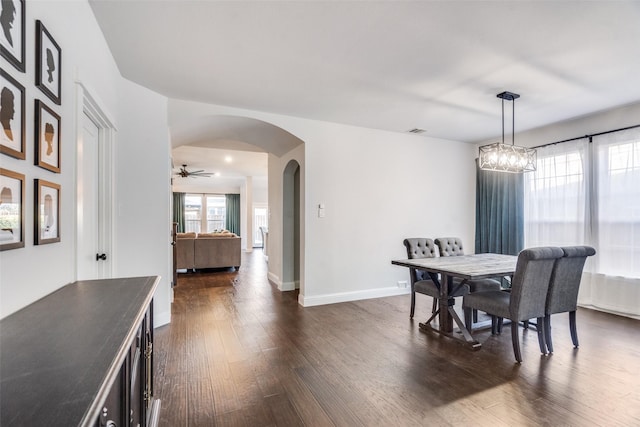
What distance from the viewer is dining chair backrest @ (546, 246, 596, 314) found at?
8.58 ft

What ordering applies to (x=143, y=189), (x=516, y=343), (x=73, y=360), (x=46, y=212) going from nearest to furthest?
(x=73, y=360)
(x=46, y=212)
(x=516, y=343)
(x=143, y=189)

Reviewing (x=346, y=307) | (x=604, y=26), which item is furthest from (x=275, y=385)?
(x=604, y=26)

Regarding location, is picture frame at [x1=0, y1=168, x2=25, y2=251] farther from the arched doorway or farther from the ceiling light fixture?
the arched doorway

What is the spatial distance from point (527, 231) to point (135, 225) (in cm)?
532

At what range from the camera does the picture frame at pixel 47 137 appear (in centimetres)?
127

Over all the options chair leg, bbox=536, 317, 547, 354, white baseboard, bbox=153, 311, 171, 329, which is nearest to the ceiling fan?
white baseboard, bbox=153, 311, 171, 329

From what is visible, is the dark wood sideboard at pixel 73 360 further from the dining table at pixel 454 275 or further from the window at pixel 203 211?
the window at pixel 203 211

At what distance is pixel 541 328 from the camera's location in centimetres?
265

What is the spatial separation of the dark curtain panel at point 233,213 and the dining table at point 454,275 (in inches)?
379

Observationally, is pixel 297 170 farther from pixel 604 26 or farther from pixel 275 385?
pixel 604 26

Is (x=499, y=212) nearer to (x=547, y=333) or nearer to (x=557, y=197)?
(x=557, y=197)

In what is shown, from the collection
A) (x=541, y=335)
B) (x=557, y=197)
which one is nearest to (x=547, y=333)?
(x=541, y=335)

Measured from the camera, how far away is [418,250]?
3.88 m

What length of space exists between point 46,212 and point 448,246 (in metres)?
4.09
